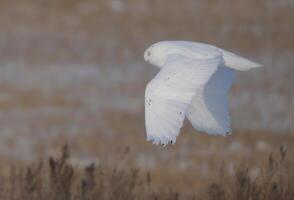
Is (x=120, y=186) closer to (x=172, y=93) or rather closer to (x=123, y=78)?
(x=172, y=93)

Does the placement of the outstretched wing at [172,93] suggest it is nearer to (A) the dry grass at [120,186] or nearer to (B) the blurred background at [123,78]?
(A) the dry grass at [120,186]

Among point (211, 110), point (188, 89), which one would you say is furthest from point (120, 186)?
point (188, 89)

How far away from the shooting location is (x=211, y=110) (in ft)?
23.5

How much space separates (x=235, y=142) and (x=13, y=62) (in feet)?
26.8

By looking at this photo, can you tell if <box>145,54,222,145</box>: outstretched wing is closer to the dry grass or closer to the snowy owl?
the snowy owl

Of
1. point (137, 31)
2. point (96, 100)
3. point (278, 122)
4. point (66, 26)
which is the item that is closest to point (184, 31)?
point (137, 31)

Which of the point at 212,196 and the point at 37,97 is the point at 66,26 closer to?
the point at 37,97

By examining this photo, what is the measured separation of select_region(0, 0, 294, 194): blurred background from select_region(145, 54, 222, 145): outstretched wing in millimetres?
3024

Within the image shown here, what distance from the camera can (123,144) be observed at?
13.9 meters

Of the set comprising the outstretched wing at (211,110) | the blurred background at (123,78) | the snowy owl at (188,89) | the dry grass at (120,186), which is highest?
the snowy owl at (188,89)

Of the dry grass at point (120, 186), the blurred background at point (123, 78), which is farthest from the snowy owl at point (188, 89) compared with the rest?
the blurred background at point (123, 78)

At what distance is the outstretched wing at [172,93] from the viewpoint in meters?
6.22

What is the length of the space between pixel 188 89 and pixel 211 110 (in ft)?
2.15

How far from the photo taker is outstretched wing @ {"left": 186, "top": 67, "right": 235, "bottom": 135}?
23.4ft
